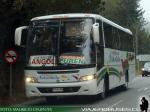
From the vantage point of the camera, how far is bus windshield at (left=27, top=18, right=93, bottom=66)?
2048 cm

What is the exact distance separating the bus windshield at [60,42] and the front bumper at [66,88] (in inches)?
30.6

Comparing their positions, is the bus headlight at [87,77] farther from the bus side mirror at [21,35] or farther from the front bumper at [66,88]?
the bus side mirror at [21,35]

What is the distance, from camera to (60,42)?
67.8ft

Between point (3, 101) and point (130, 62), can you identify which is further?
point (130, 62)

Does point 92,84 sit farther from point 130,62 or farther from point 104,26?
point 130,62

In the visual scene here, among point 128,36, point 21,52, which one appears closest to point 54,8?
point 21,52

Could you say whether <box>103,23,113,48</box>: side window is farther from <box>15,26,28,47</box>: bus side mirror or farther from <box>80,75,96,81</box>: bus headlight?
<box>15,26,28,47</box>: bus side mirror

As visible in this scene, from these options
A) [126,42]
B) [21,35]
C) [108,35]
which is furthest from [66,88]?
[126,42]

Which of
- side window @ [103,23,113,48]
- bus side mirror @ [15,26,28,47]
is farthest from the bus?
side window @ [103,23,113,48]

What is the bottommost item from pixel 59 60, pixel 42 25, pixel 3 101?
pixel 3 101

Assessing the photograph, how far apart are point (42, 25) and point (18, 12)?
4.76 metres

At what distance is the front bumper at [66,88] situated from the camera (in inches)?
802

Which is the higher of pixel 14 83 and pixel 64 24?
pixel 64 24

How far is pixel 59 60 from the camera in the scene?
2042 cm
